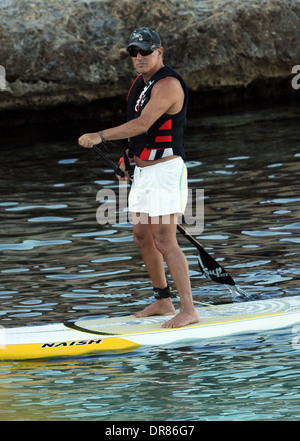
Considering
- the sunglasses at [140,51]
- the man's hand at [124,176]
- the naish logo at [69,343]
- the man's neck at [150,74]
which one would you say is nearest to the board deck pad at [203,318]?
the naish logo at [69,343]

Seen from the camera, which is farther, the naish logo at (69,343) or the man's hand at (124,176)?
the man's hand at (124,176)

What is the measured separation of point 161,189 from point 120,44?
27.9ft

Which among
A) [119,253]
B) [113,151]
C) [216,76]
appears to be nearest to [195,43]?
[216,76]

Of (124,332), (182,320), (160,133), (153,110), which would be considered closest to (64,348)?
(124,332)

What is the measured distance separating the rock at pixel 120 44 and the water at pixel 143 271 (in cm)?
86

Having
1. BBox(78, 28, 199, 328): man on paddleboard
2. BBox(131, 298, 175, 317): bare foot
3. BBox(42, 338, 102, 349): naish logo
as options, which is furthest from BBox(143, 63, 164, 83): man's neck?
BBox(42, 338, 102, 349): naish logo

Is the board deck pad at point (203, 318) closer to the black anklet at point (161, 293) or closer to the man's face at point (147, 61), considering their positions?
the black anklet at point (161, 293)

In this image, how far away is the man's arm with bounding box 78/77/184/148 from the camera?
252 inches

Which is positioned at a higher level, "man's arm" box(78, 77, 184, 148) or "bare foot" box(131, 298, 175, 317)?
"man's arm" box(78, 77, 184, 148)

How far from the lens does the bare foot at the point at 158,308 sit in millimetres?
7137

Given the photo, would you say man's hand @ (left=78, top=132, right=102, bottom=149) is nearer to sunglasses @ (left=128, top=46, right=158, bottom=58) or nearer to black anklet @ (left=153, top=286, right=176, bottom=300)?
sunglasses @ (left=128, top=46, right=158, bottom=58)

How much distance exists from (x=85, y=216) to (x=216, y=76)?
5.87 meters

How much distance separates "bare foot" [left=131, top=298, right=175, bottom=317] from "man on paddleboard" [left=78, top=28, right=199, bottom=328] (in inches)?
12.9

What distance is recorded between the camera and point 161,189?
663cm
